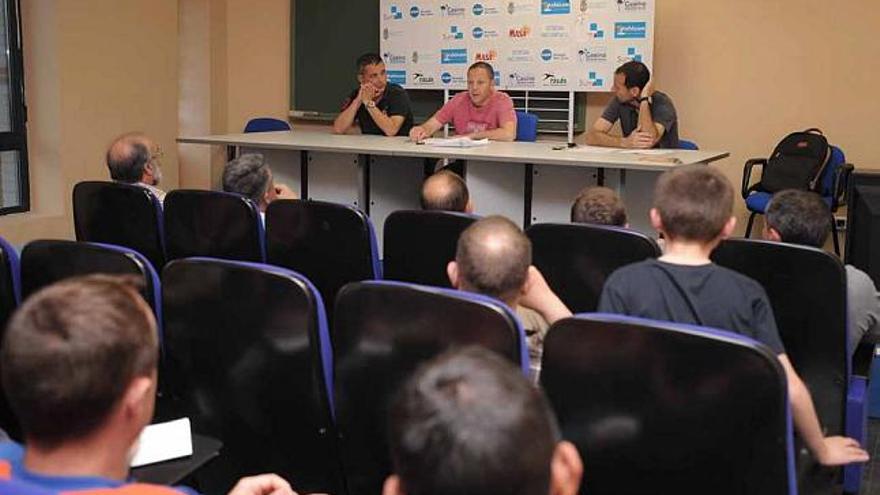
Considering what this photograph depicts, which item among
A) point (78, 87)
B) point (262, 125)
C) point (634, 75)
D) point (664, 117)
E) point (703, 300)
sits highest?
point (634, 75)

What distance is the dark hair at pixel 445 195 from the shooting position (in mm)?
3262

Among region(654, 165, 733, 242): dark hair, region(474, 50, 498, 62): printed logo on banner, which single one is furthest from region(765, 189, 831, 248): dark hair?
region(474, 50, 498, 62): printed logo on banner

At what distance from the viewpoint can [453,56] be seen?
7062 millimetres

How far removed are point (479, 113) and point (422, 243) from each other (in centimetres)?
328

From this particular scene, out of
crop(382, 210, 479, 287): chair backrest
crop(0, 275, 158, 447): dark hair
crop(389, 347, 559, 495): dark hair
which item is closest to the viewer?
crop(389, 347, 559, 495): dark hair

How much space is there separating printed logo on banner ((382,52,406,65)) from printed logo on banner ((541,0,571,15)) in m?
1.26

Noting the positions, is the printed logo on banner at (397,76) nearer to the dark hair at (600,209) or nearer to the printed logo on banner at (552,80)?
the printed logo on banner at (552,80)

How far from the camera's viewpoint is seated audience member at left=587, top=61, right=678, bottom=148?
5.53m

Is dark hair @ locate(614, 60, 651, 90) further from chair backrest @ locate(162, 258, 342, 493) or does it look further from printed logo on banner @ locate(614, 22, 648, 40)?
chair backrest @ locate(162, 258, 342, 493)

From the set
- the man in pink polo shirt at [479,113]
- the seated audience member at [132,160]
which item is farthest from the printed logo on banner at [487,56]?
the seated audience member at [132,160]

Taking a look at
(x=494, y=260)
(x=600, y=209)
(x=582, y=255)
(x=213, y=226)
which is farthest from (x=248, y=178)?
(x=494, y=260)

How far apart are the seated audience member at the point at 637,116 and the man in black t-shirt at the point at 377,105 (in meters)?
1.31

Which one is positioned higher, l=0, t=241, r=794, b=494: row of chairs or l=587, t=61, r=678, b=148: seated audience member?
l=587, t=61, r=678, b=148: seated audience member

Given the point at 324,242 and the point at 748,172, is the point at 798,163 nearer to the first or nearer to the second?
the point at 748,172
